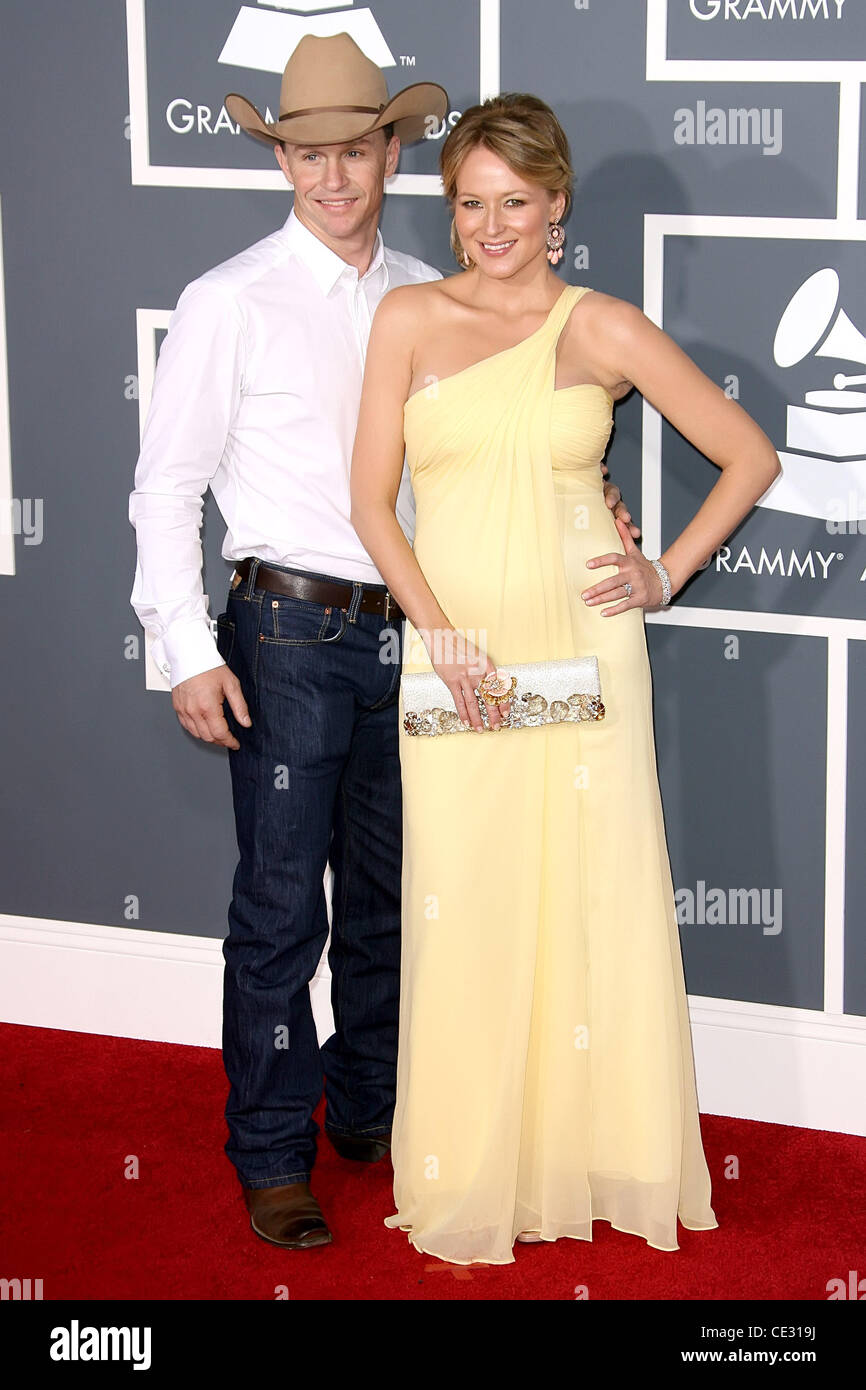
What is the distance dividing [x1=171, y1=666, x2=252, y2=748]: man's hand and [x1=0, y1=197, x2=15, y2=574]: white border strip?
113 centimetres

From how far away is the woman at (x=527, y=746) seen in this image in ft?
8.59

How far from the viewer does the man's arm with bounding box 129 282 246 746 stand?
2744 millimetres

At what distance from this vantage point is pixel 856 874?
3.24m

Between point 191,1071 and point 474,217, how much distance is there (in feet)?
6.84

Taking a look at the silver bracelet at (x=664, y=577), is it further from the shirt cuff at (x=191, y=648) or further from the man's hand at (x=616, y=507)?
the shirt cuff at (x=191, y=648)

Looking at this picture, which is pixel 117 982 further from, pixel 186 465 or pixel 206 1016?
pixel 186 465

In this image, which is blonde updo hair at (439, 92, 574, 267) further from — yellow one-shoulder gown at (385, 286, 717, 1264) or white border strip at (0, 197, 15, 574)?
white border strip at (0, 197, 15, 574)

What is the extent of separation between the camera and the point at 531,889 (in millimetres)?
2744

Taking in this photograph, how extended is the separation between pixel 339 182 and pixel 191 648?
86cm


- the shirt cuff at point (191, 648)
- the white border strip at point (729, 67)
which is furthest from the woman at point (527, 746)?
the white border strip at point (729, 67)

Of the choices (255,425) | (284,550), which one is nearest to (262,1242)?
(284,550)

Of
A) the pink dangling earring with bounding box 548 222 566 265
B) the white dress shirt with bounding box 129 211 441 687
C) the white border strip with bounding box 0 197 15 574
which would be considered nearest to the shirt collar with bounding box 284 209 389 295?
the white dress shirt with bounding box 129 211 441 687
